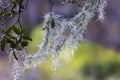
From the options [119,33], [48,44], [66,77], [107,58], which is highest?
[119,33]

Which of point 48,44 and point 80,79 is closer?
point 48,44

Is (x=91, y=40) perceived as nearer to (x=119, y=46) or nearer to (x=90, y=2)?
(x=119, y=46)

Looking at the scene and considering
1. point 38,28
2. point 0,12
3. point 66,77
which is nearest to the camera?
point 0,12

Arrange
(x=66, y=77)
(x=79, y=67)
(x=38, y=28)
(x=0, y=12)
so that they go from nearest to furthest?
(x=0, y=12)
(x=66, y=77)
(x=79, y=67)
(x=38, y=28)

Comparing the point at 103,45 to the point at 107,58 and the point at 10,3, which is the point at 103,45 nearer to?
the point at 107,58

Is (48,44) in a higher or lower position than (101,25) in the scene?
lower

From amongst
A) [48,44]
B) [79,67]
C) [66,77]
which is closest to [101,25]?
[79,67]

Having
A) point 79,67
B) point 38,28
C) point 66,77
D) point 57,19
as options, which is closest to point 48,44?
point 57,19
